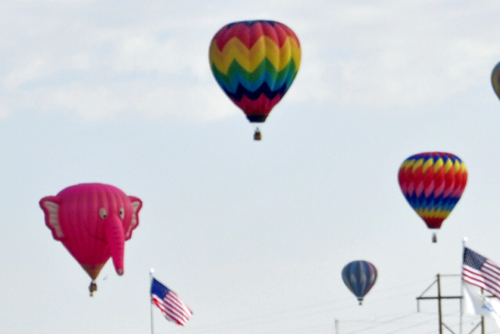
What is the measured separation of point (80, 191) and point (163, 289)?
459 inches

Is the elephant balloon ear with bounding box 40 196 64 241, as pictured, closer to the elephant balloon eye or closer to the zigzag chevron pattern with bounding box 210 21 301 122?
the elephant balloon eye

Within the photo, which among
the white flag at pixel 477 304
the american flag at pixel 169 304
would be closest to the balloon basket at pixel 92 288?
the american flag at pixel 169 304

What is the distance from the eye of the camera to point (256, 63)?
9569 centimetres

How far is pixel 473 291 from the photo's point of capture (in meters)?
80.8

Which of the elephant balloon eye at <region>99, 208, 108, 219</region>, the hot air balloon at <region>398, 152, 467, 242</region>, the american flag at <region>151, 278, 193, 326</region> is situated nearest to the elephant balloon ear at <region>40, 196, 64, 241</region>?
the elephant balloon eye at <region>99, 208, 108, 219</region>

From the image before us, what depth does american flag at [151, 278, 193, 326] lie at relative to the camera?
283ft

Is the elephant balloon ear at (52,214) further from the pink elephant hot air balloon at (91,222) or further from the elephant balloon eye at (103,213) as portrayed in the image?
the elephant balloon eye at (103,213)

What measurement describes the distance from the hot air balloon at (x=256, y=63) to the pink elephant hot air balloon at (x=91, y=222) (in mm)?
8444

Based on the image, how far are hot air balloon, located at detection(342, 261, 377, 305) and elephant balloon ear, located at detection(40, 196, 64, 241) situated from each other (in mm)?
35608

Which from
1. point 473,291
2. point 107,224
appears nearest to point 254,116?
point 107,224

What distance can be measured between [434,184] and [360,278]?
52.4 ft

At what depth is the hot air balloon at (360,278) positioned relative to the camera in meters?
130

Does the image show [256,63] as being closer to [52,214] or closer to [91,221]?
[91,221]

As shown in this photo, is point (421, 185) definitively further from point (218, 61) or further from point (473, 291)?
point (473, 291)
